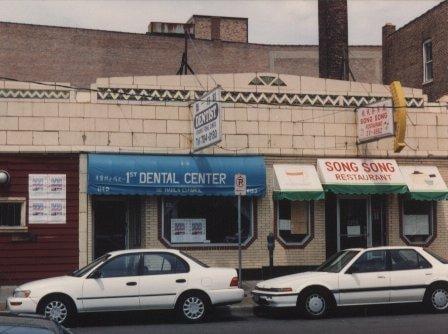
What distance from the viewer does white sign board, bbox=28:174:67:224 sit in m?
18.8

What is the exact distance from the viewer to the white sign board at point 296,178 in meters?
19.7

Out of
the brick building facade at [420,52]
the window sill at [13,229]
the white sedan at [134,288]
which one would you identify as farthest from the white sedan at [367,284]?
the brick building facade at [420,52]

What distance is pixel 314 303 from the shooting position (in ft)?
45.8

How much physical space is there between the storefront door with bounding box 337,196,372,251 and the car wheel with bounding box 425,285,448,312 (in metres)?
6.34

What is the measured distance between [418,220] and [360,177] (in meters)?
2.42

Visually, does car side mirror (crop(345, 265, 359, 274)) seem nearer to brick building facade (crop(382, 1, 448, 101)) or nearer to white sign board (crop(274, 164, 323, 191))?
white sign board (crop(274, 164, 323, 191))

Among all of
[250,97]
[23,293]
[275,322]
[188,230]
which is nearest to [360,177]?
[250,97]

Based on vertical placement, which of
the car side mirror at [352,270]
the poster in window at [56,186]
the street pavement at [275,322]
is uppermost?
the poster in window at [56,186]

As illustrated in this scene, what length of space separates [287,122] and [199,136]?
2.83m

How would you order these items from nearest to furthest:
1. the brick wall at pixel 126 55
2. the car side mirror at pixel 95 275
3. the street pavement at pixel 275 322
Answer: the street pavement at pixel 275 322 → the car side mirror at pixel 95 275 → the brick wall at pixel 126 55

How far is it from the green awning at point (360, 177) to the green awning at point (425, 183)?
0.25m

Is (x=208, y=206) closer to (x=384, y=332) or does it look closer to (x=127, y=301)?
(x=127, y=301)

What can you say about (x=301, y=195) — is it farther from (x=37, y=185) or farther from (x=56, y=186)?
(x=37, y=185)

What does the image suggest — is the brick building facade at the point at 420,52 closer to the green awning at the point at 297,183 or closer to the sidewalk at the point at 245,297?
the green awning at the point at 297,183
